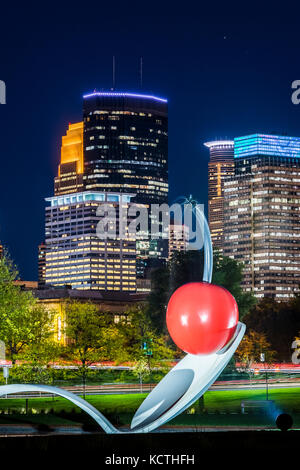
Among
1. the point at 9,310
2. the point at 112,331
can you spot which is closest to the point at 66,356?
the point at 112,331

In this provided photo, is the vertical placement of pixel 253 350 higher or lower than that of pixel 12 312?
lower

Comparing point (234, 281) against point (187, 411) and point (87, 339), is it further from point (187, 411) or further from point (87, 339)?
point (187, 411)

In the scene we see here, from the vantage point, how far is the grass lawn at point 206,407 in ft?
136

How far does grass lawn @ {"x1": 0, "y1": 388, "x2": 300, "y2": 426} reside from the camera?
41.4 metres

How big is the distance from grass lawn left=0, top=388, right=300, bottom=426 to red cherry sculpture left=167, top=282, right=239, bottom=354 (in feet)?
38.5

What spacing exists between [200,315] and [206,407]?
23093 mm

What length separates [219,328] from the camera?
2808 cm

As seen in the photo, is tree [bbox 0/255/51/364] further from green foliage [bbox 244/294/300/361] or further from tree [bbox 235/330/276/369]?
green foliage [bbox 244/294/300/361]

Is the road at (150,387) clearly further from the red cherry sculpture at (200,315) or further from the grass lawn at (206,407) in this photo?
the red cherry sculpture at (200,315)

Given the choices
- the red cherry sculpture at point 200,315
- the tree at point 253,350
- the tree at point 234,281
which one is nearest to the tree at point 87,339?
the tree at point 234,281

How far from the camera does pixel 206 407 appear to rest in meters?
49.8

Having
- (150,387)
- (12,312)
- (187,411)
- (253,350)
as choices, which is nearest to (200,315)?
(187,411)
